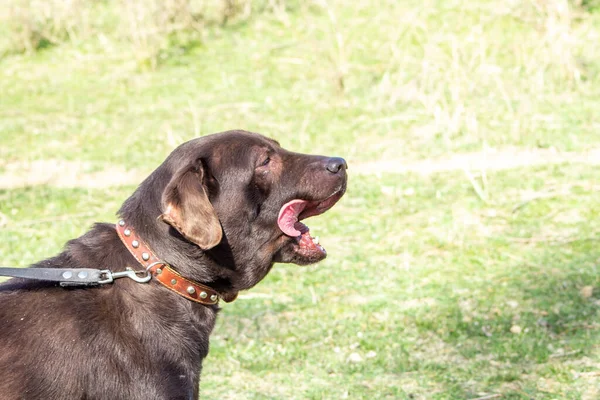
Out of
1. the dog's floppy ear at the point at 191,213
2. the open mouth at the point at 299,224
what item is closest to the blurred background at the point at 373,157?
the open mouth at the point at 299,224

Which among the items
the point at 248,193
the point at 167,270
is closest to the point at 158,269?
the point at 167,270

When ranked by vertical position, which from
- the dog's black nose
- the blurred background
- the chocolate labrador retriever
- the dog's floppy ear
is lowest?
the blurred background

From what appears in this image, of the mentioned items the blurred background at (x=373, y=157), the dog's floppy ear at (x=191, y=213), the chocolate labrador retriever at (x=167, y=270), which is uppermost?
the dog's floppy ear at (x=191, y=213)

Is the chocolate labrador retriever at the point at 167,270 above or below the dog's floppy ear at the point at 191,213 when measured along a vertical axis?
below

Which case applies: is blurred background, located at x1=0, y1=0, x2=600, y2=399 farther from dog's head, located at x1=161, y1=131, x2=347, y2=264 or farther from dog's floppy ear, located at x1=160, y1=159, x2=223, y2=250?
dog's floppy ear, located at x1=160, y1=159, x2=223, y2=250

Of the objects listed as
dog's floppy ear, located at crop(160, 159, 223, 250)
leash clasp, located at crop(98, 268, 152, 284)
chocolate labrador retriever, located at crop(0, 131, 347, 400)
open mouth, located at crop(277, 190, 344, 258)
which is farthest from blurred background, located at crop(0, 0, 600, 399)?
dog's floppy ear, located at crop(160, 159, 223, 250)

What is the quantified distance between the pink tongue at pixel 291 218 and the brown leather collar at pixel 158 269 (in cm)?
47

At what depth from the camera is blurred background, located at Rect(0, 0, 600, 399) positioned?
586 centimetres

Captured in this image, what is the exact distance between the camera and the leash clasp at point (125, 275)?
3.71 metres

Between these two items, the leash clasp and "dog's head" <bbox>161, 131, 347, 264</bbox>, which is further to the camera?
"dog's head" <bbox>161, 131, 347, 264</bbox>

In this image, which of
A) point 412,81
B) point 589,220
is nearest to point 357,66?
point 412,81

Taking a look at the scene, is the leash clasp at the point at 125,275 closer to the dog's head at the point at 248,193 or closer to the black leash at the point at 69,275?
the black leash at the point at 69,275

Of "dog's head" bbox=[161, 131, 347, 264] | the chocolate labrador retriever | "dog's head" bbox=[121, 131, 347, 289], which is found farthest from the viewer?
"dog's head" bbox=[161, 131, 347, 264]

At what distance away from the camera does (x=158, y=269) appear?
3.81 metres
